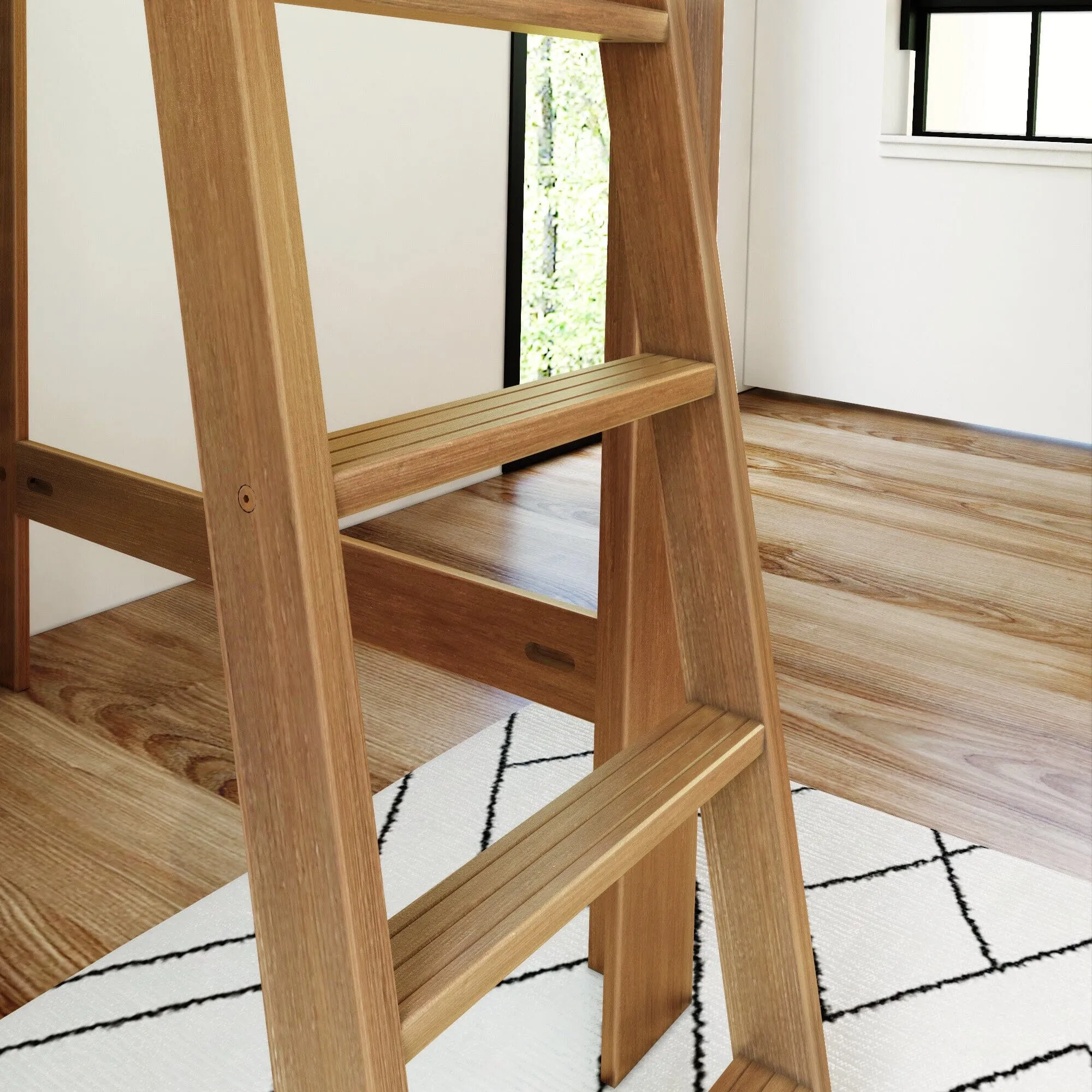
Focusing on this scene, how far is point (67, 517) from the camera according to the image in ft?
5.48

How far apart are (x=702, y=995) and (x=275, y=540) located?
923 millimetres

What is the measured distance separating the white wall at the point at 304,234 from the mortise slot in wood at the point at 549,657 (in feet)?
4.20

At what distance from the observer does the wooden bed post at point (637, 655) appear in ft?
3.38

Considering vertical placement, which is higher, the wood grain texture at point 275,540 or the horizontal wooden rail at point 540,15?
the horizontal wooden rail at point 540,15

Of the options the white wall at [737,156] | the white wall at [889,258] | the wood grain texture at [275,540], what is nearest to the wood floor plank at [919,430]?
the white wall at [889,258]

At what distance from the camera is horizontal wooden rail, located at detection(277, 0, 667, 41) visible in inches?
23.5

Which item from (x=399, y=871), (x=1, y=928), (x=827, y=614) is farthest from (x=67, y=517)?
(x=827, y=614)

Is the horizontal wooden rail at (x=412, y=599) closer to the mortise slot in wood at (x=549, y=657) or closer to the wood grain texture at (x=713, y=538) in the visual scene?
the mortise slot in wood at (x=549, y=657)

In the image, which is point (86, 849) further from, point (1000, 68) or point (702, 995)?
point (1000, 68)

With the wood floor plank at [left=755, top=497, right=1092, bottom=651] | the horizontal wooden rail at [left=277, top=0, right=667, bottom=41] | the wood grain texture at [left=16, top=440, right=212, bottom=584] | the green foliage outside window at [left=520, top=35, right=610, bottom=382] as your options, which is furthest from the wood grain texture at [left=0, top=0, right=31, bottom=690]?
the green foliage outside window at [left=520, top=35, right=610, bottom=382]

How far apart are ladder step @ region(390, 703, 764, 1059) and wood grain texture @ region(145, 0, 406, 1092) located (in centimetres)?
4

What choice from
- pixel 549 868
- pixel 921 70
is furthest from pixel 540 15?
pixel 921 70

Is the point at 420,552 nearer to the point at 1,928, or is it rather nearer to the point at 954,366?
the point at 1,928

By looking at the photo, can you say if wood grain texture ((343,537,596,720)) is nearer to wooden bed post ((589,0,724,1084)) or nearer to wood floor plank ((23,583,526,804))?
wooden bed post ((589,0,724,1084))
